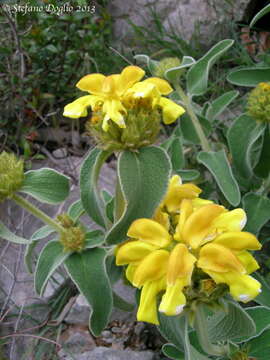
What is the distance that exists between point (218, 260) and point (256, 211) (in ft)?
1.87

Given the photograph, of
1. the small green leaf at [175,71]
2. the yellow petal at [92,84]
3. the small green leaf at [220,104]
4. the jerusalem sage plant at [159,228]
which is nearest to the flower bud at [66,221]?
the jerusalem sage plant at [159,228]

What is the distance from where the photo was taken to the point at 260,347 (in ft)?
3.39

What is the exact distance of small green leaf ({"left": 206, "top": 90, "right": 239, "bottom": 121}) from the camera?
149cm

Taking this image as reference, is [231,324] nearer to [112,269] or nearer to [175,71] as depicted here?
[112,269]

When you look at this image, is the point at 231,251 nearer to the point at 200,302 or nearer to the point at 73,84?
the point at 200,302

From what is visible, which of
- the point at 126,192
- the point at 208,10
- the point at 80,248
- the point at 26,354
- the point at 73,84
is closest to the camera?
the point at 126,192

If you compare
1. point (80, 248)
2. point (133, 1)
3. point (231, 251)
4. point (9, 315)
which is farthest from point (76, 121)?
point (231, 251)

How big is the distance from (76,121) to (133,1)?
2.62 ft

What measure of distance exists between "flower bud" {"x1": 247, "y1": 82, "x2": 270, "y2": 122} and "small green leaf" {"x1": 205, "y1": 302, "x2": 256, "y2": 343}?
0.53m

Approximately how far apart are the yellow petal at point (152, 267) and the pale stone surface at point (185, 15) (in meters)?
1.79

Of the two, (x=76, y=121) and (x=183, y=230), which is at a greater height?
(x=183, y=230)

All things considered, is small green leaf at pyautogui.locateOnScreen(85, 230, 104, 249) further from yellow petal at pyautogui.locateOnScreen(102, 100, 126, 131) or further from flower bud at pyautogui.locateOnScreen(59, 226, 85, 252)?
yellow petal at pyautogui.locateOnScreen(102, 100, 126, 131)

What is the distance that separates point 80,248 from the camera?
1.15 metres

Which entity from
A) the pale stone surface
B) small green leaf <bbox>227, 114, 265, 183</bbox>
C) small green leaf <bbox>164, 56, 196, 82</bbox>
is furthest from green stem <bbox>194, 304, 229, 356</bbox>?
the pale stone surface
